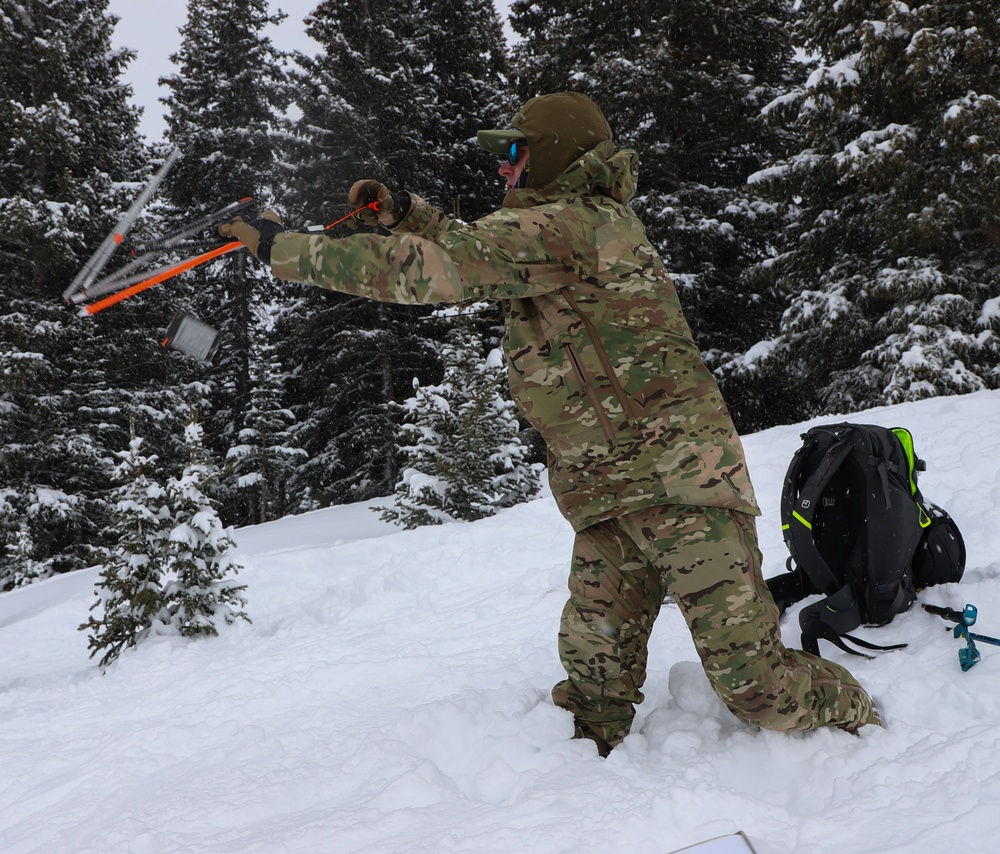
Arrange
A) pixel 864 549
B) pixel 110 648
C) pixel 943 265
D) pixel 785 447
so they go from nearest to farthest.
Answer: pixel 864 549 → pixel 110 648 → pixel 785 447 → pixel 943 265

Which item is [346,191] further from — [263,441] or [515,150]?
[515,150]

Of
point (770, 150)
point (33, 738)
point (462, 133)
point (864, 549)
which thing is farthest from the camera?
point (462, 133)

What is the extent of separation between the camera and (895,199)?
1077 centimetres

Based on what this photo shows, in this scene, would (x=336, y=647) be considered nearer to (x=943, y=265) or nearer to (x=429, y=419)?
(x=429, y=419)

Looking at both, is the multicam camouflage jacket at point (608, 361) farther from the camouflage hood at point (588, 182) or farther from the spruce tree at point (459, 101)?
the spruce tree at point (459, 101)

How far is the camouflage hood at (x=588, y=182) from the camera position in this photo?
88.2 inches

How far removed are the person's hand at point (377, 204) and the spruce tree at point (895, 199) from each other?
9085mm

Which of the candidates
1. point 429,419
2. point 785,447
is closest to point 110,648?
point 429,419

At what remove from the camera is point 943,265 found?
10781 millimetres

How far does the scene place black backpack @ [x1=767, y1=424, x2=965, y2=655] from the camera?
299 centimetres

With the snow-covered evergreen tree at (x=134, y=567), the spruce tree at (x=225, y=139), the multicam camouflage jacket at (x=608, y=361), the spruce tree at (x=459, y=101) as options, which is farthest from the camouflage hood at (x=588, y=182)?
the spruce tree at (x=225, y=139)

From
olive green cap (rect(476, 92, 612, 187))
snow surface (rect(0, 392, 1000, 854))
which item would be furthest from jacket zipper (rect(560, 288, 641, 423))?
snow surface (rect(0, 392, 1000, 854))

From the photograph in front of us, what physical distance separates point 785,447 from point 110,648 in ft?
19.9

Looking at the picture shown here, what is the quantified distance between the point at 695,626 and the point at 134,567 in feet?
15.0
